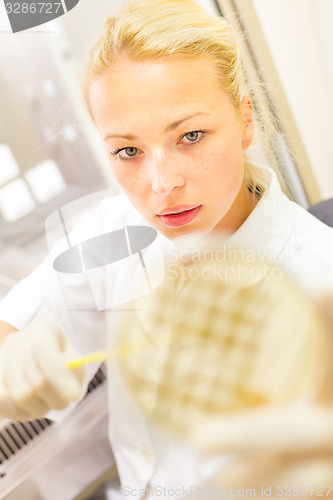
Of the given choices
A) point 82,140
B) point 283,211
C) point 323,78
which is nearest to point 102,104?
point 82,140

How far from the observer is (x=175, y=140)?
1.20ft

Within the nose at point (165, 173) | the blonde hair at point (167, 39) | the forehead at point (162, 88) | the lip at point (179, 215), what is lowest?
the lip at point (179, 215)

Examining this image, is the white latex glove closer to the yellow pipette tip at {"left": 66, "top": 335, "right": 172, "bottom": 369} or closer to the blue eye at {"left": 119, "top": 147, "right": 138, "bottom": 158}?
the yellow pipette tip at {"left": 66, "top": 335, "right": 172, "bottom": 369}

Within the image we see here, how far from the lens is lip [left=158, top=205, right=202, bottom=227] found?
1.29ft

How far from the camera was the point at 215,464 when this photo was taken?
1.14 feet

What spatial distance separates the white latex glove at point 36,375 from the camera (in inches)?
13.9

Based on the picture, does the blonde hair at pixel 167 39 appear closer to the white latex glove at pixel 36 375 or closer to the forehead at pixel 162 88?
the forehead at pixel 162 88

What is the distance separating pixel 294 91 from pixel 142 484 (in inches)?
19.3

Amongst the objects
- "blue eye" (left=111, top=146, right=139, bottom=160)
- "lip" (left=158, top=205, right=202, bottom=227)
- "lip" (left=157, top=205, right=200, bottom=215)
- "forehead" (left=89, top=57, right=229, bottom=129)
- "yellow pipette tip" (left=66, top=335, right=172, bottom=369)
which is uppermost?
"forehead" (left=89, top=57, right=229, bottom=129)

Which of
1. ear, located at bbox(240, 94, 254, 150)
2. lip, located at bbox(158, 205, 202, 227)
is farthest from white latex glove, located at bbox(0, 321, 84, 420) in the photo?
ear, located at bbox(240, 94, 254, 150)

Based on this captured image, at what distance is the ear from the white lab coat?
38 millimetres

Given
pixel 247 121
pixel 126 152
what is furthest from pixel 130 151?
pixel 247 121

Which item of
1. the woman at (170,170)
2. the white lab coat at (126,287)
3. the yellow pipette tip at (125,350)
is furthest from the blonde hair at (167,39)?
the yellow pipette tip at (125,350)

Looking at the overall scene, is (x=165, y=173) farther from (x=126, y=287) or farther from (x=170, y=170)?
(x=126, y=287)
